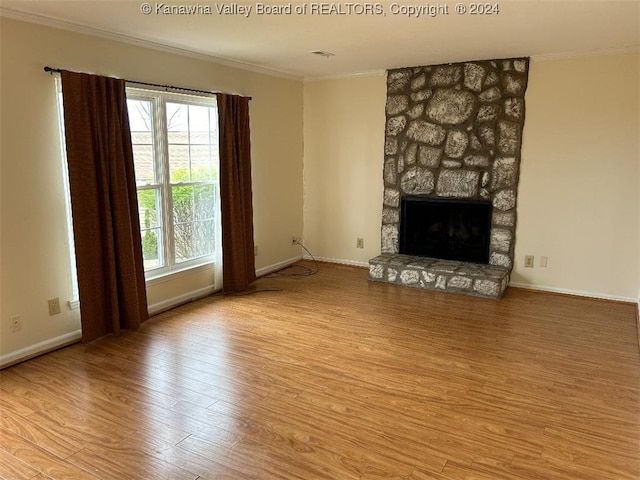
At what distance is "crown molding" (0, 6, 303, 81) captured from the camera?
3.02m

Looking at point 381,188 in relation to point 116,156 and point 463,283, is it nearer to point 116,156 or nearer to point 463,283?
point 463,283

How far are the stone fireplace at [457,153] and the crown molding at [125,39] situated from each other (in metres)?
1.58

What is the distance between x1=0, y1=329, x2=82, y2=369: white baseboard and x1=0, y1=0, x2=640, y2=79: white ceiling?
214 cm

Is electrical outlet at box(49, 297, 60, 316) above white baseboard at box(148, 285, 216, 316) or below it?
above

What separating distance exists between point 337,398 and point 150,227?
2299 millimetres

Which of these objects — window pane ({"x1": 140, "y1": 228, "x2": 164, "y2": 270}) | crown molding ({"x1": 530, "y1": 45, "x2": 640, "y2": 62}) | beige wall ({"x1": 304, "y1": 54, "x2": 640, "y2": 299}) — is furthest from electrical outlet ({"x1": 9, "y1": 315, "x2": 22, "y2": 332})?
crown molding ({"x1": 530, "y1": 45, "x2": 640, "y2": 62})

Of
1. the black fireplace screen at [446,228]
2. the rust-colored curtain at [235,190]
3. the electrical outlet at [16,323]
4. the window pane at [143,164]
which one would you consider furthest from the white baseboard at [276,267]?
the electrical outlet at [16,323]

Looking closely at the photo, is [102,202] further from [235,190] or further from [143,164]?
[235,190]

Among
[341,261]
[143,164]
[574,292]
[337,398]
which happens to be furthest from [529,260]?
[143,164]

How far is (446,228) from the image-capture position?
5262mm

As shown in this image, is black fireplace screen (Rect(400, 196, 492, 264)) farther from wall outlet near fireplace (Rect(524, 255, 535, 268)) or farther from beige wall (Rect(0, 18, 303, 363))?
beige wall (Rect(0, 18, 303, 363))

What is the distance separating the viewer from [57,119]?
3.30 metres

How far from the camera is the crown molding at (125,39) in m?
3.02

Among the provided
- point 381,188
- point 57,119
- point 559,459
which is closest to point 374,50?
point 381,188
